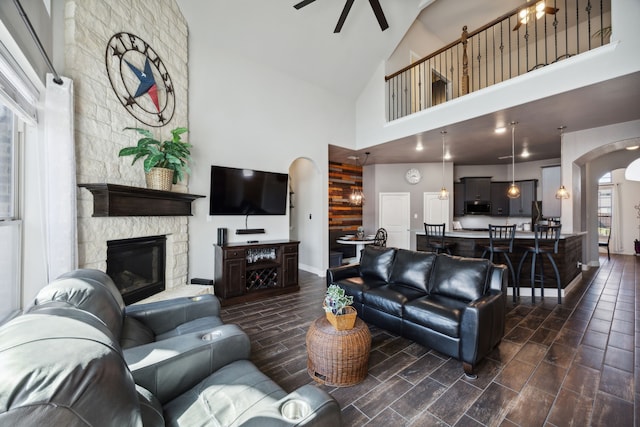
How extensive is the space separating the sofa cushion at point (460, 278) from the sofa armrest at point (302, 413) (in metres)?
2.21

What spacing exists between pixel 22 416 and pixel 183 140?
3872 millimetres

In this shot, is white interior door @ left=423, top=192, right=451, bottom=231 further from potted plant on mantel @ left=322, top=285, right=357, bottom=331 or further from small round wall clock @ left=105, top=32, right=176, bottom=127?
small round wall clock @ left=105, top=32, right=176, bottom=127

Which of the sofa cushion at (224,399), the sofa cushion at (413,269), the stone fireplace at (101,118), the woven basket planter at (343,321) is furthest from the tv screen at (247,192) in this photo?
the sofa cushion at (224,399)

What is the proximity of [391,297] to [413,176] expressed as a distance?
5.84 m

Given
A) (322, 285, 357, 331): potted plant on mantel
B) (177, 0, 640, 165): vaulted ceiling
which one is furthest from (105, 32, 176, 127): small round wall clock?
(322, 285, 357, 331): potted plant on mantel

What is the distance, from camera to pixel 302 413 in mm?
1047

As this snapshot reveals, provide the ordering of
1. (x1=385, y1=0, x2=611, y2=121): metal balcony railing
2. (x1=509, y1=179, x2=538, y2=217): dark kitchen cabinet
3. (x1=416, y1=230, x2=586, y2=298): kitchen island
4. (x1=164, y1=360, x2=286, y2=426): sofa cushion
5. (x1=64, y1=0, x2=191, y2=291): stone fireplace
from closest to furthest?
(x1=164, y1=360, x2=286, y2=426): sofa cushion < (x1=64, y1=0, x2=191, y2=291): stone fireplace < (x1=416, y1=230, x2=586, y2=298): kitchen island < (x1=385, y1=0, x2=611, y2=121): metal balcony railing < (x1=509, y1=179, x2=538, y2=217): dark kitchen cabinet

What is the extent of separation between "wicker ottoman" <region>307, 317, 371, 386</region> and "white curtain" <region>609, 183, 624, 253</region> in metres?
10.8

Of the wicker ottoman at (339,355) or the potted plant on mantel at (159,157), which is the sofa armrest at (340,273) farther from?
the potted plant on mantel at (159,157)

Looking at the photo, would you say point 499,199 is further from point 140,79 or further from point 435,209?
point 140,79

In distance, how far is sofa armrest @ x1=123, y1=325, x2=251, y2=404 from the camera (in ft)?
4.32

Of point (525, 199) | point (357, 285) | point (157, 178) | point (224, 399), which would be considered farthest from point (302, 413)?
point (525, 199)

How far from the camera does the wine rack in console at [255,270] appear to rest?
156 inches

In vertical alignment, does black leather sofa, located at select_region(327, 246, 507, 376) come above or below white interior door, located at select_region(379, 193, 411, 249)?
below
